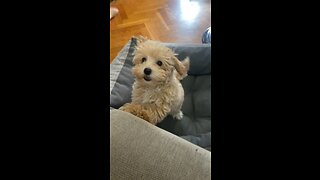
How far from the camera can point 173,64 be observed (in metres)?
1.30

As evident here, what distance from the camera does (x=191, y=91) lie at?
159 centimetres

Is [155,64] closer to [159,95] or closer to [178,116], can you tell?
[159,95]

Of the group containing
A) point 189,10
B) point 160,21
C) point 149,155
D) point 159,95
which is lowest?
point 149,155

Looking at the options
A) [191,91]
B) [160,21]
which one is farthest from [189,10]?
[191,91]

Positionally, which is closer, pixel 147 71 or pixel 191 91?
pixel 147 71

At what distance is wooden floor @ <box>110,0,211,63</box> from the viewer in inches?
90.1

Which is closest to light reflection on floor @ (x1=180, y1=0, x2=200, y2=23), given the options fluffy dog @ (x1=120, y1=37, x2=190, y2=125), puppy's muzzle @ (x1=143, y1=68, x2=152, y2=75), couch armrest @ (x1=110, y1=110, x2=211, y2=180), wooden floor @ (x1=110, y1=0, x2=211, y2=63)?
wooden floor @ (x1=110, y1=0, x2=211, y2=63)

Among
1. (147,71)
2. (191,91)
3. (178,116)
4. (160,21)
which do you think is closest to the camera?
(147,71)

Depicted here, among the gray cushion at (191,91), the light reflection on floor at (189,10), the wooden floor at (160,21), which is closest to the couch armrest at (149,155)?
the gray cushion at (191,91)

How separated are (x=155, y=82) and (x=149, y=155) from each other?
59cm

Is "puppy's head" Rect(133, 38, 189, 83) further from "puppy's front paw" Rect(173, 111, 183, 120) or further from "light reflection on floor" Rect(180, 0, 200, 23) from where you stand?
"light reflection on floor" Rect(180, 0, 200, 23)
